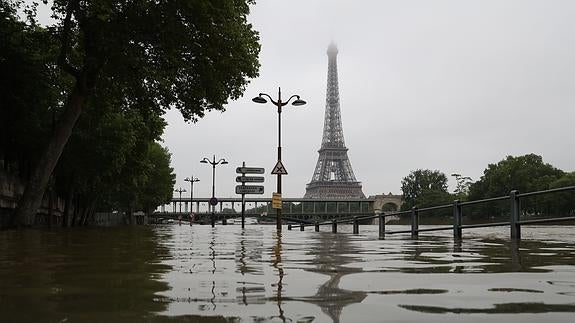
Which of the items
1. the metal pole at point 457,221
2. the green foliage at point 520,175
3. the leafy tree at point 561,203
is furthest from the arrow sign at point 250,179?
the green foliage at point 520,175

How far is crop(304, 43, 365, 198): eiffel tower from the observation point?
13838 centimetres

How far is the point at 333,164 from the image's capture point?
141 metres

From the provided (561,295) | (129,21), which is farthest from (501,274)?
(129,21)

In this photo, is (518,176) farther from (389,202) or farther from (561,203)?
(389,202)

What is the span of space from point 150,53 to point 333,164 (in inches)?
4754

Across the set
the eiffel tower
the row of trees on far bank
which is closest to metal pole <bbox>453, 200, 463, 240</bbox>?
the row of trees on far bank

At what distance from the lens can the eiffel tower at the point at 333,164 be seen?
454ft

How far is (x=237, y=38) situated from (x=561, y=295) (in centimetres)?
1927

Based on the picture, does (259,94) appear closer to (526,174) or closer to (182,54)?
(182,54)

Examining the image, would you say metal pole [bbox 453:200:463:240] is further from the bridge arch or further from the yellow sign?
the bridge arch

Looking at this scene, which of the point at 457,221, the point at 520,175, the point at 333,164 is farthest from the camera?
the point at 333,164

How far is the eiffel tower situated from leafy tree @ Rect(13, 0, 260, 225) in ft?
375

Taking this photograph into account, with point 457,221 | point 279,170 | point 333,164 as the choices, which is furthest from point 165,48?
point 333,164

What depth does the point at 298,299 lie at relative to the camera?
3.50 m
